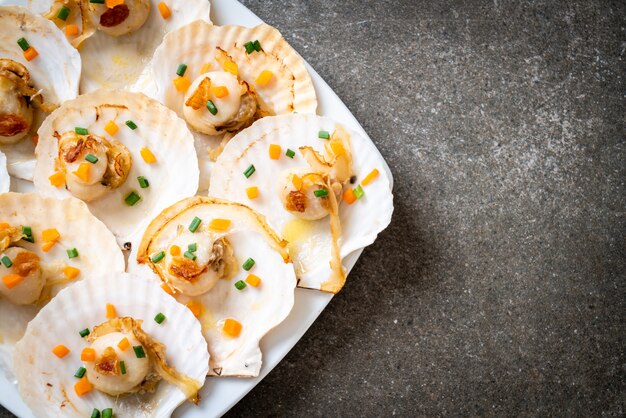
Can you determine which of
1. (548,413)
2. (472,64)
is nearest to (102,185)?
(472,64)

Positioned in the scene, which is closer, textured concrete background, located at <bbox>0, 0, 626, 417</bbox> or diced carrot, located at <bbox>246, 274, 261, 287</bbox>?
diced carrot, located at <bbox>246, 274, 261, 287</bbox>

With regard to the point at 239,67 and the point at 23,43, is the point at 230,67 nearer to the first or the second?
the point at 239,67

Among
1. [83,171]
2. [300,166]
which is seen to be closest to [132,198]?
[83,171]

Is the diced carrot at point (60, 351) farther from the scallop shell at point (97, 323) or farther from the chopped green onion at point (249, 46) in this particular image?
the chopped green onion at point (249, 46)

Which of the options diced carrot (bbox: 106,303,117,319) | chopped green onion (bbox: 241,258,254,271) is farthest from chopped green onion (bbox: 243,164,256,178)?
diced carrot (bbox: 106,303,117,319)

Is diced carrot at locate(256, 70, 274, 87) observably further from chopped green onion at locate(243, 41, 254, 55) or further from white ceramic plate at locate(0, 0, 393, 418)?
white ceramic plate at locate(0, 0, 393, 418)

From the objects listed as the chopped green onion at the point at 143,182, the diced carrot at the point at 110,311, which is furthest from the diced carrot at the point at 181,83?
Answer: the diced carrot at the point at 110,311

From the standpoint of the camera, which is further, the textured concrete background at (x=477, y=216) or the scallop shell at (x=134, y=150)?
the textured concrete background at (x=477, y=216)
